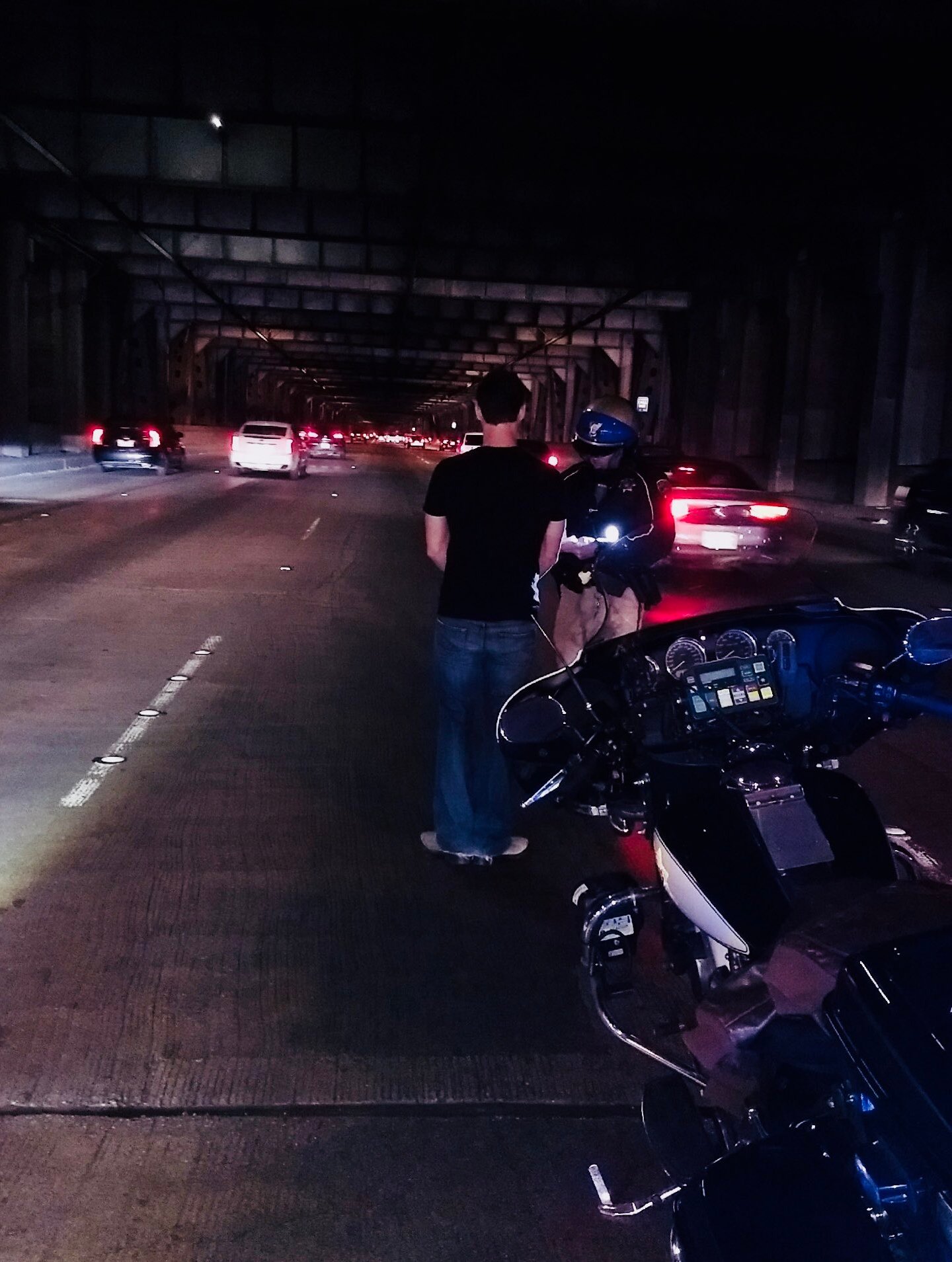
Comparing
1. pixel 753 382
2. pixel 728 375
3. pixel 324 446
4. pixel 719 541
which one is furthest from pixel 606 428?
pixel 324 446

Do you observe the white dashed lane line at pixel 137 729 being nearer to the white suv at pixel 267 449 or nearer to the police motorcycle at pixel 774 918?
the police motorcycle at pixel 774 918

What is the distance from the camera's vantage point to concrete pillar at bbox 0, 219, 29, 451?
40.2 meters

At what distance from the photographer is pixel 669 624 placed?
12.8ft

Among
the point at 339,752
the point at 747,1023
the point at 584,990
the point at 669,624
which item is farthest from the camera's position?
the point at 339,752

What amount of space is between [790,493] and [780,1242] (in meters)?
38.6

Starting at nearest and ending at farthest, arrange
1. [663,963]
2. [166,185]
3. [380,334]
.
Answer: [663,963] < [166,185] < [380,334]

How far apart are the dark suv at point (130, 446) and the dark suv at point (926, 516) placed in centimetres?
2545

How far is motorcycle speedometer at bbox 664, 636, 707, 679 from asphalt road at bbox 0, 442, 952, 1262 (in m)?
1.32

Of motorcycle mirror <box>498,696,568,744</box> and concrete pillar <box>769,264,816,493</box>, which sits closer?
motorcycle mirror <box>498,696,568,744</box>

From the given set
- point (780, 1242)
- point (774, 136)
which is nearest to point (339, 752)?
point (780, 1242)

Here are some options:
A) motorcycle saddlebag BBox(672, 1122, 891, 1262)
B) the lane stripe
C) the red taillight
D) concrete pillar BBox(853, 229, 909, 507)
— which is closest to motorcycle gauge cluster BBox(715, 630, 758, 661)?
motorcycle saddlebag BBox(672, 1122, 891, 1262)

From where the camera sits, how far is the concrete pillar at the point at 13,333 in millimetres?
40250

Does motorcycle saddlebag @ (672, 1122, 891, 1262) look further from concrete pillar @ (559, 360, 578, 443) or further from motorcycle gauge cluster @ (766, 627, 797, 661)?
concrete pillar @ (559, 360, 578, 443)

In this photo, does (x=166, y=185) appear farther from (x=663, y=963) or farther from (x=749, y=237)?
(x=663, y=963)
